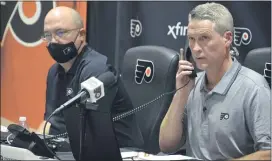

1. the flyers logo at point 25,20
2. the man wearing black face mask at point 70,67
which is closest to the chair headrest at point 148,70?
the man wearing black face mask at point 70,67

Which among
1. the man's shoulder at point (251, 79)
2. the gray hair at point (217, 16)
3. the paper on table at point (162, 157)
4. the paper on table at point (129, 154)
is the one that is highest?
the gray hair at point (217, 16)

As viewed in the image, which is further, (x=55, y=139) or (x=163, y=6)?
(x=163, y=6)

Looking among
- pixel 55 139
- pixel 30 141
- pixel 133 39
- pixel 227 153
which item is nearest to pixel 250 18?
pixel 133 39

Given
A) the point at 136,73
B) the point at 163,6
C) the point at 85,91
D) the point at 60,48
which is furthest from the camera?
the point at 163,6

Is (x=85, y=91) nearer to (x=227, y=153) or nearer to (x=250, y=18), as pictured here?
(x=227, y=153)

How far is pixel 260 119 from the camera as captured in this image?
7.45 feet

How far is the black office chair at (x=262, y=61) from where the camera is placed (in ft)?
9.77

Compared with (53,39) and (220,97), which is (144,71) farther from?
(220,97)

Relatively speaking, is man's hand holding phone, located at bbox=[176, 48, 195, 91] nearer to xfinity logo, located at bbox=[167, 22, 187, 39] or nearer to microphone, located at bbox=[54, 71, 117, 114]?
microphone, located at bbox=[54, 71, 117, 114]

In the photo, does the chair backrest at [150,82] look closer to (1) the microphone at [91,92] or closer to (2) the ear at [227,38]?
(2) the ear at [227,38]

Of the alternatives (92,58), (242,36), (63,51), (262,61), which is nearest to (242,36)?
(242,36)

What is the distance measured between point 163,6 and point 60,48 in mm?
1332

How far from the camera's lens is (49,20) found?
315cm

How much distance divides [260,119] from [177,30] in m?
1.94
